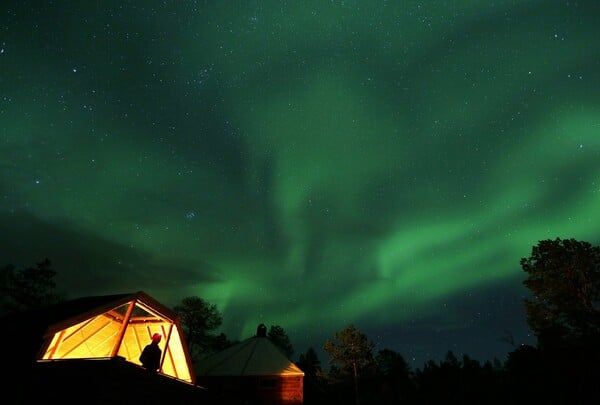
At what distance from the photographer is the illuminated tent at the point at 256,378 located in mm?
23250

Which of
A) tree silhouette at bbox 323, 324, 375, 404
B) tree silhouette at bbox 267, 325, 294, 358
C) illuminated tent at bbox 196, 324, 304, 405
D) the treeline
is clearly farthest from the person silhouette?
tree silhouette at bbox 267, 325, 294, 358

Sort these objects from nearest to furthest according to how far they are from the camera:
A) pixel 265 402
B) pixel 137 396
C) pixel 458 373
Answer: pixel 137 396
pixel 265 402
pixel 458 373

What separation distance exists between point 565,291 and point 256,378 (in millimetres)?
23149

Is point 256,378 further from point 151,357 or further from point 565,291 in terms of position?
point 565,291

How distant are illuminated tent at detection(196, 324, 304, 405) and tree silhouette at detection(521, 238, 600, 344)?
18.6 metres

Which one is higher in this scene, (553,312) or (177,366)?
(553,312)

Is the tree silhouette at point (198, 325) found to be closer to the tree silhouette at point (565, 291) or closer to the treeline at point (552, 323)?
the treeline at point (552, 323)

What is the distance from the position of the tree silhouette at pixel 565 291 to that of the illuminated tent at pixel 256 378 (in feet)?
61.2

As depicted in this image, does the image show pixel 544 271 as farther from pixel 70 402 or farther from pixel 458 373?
pixel 458 373

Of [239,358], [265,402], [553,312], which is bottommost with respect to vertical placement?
[265,402]

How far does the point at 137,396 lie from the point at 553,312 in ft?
96.0

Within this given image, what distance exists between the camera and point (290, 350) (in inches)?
2746

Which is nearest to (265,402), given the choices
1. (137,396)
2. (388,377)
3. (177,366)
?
(177,366)

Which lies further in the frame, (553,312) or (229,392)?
(553,312)
